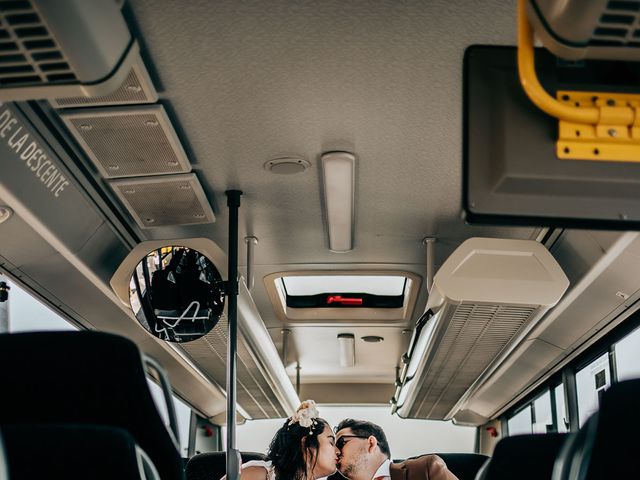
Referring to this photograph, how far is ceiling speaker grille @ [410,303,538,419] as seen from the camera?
16.3ft

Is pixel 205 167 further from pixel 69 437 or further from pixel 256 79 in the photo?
pixel 69 437

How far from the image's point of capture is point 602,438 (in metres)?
1.73

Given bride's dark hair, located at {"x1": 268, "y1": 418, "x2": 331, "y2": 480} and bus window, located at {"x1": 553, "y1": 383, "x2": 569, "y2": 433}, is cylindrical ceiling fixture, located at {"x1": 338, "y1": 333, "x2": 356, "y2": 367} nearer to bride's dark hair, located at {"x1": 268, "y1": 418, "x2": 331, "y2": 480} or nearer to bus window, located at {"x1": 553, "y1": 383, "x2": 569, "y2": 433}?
bus window, located at {"x1": 553, "y1": 383, "x2": 569, "y2": 433}

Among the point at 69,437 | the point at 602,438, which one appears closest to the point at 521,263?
the point at 602,438

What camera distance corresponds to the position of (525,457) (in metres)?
2.30

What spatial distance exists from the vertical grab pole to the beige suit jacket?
4.46 feet

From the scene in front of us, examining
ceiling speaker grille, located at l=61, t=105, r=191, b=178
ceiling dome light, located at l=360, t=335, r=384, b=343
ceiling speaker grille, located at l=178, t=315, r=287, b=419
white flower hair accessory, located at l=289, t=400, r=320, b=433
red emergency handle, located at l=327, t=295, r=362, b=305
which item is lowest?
white flower hair accessory, located at l=289, t=400, r=320, b=433

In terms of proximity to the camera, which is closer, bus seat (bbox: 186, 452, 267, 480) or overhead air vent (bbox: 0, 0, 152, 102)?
overhead air vent (bbox: 0, 0, 152, 102)

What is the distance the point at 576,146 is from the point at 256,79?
1.53 metres

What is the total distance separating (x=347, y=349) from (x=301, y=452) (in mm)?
3062

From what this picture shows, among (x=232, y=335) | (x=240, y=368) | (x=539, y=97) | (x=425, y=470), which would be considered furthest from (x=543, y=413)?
(x=539, y=97)

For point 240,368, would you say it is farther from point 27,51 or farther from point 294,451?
point 27,51

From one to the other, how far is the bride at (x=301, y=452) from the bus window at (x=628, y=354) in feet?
5.89

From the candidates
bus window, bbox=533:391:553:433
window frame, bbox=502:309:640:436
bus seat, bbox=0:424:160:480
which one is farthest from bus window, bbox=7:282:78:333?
bus window, bbox=533:391:553:433
